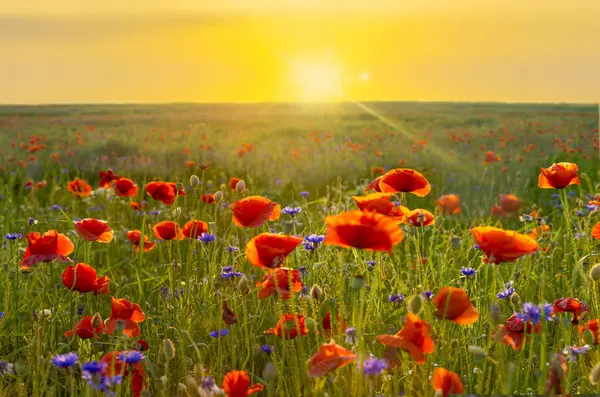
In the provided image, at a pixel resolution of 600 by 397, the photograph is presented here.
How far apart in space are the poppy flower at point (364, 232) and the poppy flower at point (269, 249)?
0.23m

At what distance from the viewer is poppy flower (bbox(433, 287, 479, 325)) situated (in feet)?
6.16

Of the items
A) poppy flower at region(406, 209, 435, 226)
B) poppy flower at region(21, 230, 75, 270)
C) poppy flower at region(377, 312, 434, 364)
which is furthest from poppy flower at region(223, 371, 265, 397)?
poppy flower at region(406, 209, 435, 226)

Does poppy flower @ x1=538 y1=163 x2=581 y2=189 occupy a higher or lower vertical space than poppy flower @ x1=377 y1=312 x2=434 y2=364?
higher

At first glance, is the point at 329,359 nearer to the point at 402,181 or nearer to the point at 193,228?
the point at 402,181

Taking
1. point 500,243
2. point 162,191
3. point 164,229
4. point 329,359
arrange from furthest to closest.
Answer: point 162,191
point 164,229
point 500,243
point 329,359

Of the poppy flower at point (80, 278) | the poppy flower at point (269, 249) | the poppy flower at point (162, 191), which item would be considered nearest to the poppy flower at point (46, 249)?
the poppy flower at point (80, 278)

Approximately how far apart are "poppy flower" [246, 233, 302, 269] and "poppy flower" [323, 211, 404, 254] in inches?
9.2

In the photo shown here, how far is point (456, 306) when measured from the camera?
1890 millimetres

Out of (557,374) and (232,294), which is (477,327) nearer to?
(232,294)

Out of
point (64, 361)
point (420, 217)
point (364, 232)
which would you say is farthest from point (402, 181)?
point (64, 361)

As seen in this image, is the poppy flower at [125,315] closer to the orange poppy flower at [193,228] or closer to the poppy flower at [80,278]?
the poppy flower at [80,278]

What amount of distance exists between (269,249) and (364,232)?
1.08 feet

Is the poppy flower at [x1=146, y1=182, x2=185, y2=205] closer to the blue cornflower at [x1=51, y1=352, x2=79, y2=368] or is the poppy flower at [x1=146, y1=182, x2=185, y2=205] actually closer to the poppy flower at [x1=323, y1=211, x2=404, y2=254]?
the blue cornflower at [x1=51, y1=352, x2=79, y2=368]

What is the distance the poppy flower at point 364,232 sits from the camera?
5.53 feet
